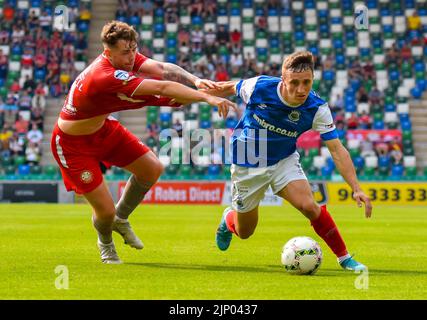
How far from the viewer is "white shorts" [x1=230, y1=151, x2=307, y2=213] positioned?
29.5 feet

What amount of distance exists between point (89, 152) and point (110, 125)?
382mm

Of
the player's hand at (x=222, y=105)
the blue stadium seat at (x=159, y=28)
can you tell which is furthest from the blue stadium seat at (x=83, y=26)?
the player's hand at (x=222, y=105)

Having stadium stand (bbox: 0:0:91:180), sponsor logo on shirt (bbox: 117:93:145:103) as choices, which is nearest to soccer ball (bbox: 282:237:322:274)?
sponsor logo on shirt (bbox: 117:93:145:103)

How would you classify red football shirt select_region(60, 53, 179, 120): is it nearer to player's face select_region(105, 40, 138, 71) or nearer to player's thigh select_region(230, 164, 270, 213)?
player's face select_region(105, 40, 138, 71)

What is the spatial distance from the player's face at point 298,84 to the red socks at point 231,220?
1780 millimetres

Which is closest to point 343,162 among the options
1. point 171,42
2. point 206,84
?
Answer: point 206,84

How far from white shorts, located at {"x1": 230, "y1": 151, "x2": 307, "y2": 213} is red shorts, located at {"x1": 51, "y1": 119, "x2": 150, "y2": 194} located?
1204mm

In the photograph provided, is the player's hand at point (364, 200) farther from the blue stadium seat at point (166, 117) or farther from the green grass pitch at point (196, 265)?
the blue stadium seat at point (166, 117)

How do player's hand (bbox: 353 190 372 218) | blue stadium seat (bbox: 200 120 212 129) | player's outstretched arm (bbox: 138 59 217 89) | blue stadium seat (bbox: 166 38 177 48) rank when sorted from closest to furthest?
player's hand (bbox: 353 190 372 218)
player's outstretched arm (bbox: 138 59 217 89)
blue stadium seat (bbox: 200 120 212 129)
blue stadium seat (bbox: 166 38 177 48)

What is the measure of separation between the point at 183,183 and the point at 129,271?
1894 centimetres

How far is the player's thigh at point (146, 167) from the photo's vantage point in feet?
31.8

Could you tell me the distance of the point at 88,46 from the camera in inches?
1390

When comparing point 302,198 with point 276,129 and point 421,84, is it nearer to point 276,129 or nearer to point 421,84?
point 276,129
